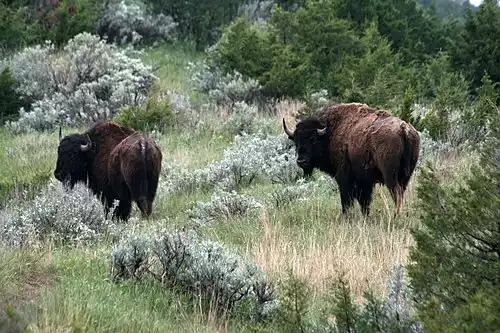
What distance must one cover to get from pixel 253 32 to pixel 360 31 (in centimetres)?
660

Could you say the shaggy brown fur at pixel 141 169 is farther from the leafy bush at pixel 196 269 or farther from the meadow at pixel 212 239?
the leafy bush at pixel 196 269

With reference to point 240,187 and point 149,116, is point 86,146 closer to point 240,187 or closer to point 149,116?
point 240,187

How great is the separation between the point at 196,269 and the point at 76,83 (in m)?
15.8

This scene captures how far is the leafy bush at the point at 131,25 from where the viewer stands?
3003cm

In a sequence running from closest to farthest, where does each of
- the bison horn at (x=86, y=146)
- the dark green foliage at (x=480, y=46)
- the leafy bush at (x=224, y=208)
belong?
the leafy bush at (x=224, y=208), the bison horn at (x=86, y=146), the dark green foliage at (x=480, y=46)

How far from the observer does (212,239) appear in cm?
861

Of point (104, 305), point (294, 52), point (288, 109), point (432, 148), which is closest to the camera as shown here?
point (104, 305)

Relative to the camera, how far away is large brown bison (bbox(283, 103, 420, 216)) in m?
9.53

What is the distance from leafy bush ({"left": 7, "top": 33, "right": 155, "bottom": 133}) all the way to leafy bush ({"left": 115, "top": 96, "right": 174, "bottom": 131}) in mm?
1441

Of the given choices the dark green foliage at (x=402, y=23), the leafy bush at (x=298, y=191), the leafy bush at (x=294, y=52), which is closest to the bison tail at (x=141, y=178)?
the leafy bush at (x=298, y=191)

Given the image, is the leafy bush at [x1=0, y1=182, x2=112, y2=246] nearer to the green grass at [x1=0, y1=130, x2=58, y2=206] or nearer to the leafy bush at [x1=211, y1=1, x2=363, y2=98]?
the green grass at [x1=0, y1=130, x2=58, y2=206]

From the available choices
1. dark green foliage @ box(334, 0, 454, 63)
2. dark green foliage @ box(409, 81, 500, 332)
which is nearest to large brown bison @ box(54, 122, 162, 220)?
dark green foliage @ box(409, 81, 500, 332)

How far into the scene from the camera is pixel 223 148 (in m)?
16.2

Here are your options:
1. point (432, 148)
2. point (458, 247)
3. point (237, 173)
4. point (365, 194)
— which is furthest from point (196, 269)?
point (432, 148)
